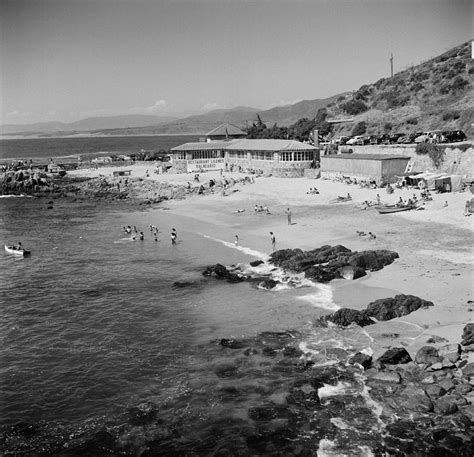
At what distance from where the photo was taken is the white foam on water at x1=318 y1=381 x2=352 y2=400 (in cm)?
1634

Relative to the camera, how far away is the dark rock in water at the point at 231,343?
20250 mm

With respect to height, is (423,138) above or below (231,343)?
above

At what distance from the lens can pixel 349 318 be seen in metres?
21.4

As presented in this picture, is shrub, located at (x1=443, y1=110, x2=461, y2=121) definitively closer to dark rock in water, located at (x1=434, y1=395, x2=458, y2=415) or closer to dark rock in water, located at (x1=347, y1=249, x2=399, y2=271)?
dark rock in water, located at (x1=347, y1=249, x2=399, y2=271)

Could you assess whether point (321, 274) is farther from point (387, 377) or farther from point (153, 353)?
point (387, 377)

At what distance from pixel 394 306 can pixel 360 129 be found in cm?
6027

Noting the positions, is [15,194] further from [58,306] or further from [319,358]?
[319,358]

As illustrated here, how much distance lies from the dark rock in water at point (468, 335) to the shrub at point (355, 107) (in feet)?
242

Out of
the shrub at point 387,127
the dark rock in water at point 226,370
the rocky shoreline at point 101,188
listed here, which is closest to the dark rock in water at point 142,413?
the dark rock in water at point 226,370

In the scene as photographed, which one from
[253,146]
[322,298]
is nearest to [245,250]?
[322,298]

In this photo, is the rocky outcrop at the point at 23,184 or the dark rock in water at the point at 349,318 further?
the rocky outcrop at the point at 23,184

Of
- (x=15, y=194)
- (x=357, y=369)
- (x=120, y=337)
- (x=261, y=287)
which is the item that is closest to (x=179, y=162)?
(x=15, y=194)

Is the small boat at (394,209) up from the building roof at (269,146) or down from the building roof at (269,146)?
down

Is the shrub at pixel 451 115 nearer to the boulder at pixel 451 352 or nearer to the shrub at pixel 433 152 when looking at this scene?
the shrub at pixel 433 152
